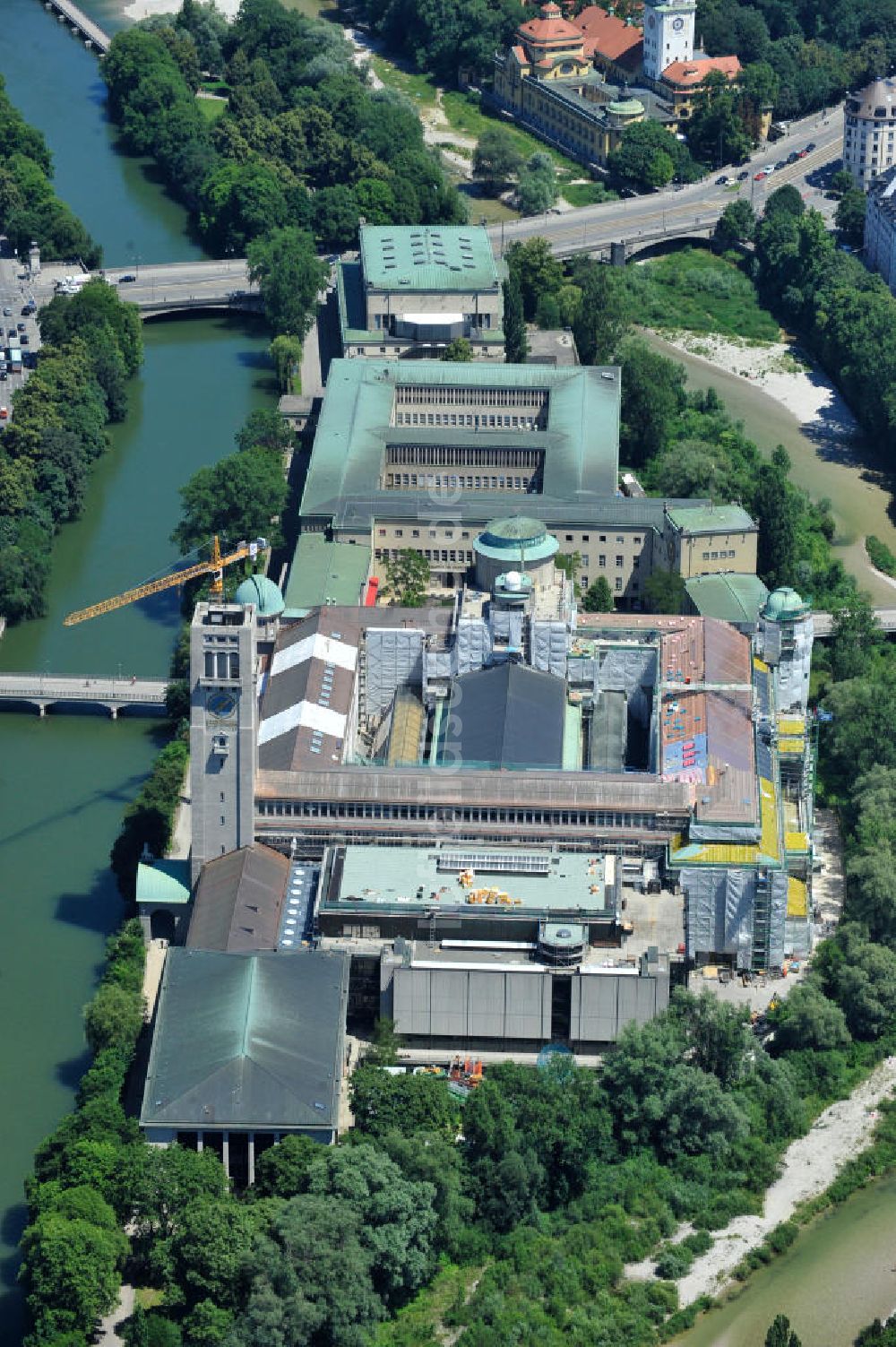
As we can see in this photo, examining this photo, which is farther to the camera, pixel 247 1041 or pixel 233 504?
pixel 233 504

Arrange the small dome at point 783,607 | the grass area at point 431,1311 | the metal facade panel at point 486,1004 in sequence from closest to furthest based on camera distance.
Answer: the grass area at point 431,1311 < the metal facade panel at point 486,1004 < the small dome at point 783,607

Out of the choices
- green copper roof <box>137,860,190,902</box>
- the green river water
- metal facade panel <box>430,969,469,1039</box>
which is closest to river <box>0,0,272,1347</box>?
the green river water

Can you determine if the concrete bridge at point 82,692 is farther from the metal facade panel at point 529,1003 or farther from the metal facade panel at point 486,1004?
the metal facade panel at point 529,1003

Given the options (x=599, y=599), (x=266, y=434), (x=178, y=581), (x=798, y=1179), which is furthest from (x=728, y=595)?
(x=798, y=1179)

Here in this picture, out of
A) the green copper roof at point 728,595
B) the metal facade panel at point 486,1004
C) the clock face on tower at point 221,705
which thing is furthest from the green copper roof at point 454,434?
the metal facade panel at point 486,1004

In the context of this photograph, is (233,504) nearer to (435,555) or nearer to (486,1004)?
(435,555)

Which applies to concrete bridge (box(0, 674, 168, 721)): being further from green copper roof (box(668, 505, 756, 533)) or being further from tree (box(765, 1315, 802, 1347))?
tree (box(765, 1315, 802, 1347))

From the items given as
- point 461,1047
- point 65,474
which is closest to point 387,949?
point 461,1047
